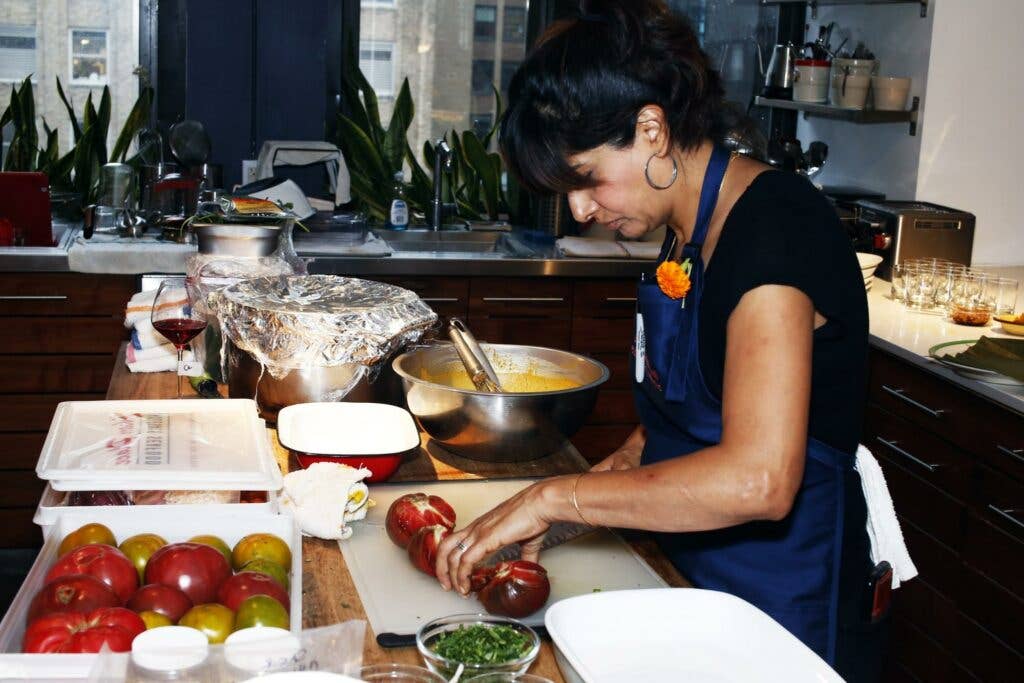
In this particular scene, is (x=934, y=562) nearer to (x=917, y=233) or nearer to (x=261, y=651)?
(x=917, y=233)

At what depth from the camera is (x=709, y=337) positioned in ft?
4.80

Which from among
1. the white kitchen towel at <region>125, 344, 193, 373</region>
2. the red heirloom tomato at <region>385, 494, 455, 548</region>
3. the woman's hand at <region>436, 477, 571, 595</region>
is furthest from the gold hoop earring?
the white kitchen towel at <region>125, 344, 193, 373</region>

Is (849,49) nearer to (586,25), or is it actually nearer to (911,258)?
(911,258)

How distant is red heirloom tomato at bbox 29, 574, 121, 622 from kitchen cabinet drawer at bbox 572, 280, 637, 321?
115 inches

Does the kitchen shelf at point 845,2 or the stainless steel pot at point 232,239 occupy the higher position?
the kitchen shelf at point 845,2

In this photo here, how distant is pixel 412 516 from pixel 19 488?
8.77 ft

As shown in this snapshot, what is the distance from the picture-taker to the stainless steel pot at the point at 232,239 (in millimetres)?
2234

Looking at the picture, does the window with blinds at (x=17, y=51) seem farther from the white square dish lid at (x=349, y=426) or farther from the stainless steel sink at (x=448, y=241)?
the white square dish lid at (x=349, y=426)

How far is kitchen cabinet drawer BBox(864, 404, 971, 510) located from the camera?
280 cm

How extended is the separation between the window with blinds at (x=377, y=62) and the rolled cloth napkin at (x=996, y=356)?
2644mm

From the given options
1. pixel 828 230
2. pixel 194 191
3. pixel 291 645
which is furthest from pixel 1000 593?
pixel 194 191

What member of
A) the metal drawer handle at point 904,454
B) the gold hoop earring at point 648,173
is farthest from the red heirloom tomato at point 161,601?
the metal drawer handle at point 904,454

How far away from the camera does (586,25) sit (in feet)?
4.56

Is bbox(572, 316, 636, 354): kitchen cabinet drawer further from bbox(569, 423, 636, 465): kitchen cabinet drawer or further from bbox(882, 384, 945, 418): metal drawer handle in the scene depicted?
bbox(882, 384, 945, 418): metal drawer handle
